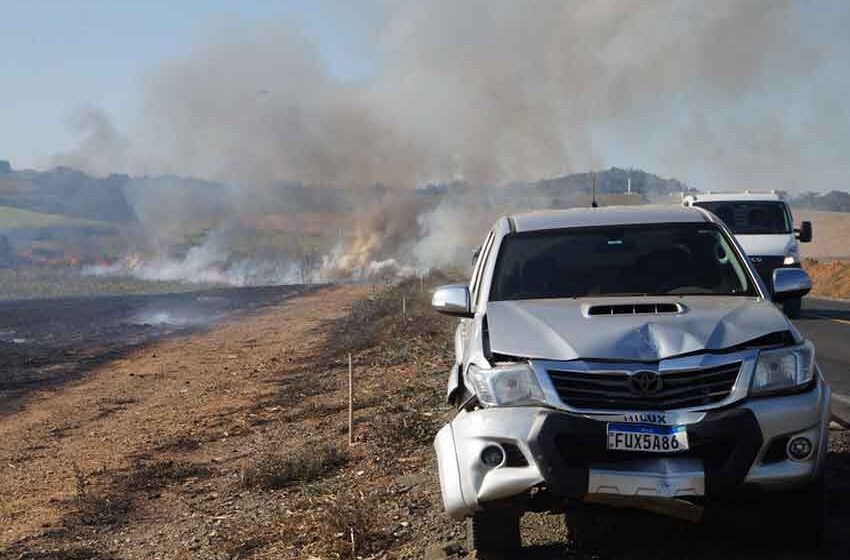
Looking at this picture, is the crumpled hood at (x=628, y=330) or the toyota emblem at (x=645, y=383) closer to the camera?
the toyota emblem at (x=645, y=383)

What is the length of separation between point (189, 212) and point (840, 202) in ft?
286

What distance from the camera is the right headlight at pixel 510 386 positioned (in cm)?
605

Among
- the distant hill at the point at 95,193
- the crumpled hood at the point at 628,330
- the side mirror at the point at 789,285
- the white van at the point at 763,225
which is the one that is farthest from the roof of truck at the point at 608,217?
the distant hill at the point at 95,193

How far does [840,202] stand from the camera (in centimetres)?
15150

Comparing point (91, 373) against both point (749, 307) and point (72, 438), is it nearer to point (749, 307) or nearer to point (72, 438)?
point (72, 438)

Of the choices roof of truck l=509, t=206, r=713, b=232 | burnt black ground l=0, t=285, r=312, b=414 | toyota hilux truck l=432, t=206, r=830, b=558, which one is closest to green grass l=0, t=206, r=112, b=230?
burnt black ground l=0, t=285, r=312, b=414

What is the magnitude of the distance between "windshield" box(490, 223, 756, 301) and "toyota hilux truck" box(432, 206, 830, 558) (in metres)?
0.67

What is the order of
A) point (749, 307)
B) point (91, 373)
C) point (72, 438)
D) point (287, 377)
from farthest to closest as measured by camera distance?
point (91, 373) < point (287, 377) < point (72, 438) < point (749, 307)

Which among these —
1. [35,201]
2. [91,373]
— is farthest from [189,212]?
[91,373]

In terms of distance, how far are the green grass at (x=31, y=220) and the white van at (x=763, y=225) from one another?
92.1m

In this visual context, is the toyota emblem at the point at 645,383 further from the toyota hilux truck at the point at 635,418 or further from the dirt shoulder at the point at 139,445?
the dirt shoulder at the point at 139,445

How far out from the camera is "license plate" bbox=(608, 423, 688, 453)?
19.1 feet

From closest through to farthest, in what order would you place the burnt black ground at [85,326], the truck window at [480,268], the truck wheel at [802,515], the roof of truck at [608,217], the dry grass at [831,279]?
the truck wheel at [802,515] → the roof of truck at [608,217] → the truck window at [480,268] → the burnt black ground at [85,326] → the dry grass at [831,279]

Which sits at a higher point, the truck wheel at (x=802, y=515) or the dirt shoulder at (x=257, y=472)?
the truck wheel at (x=802, y=515)
